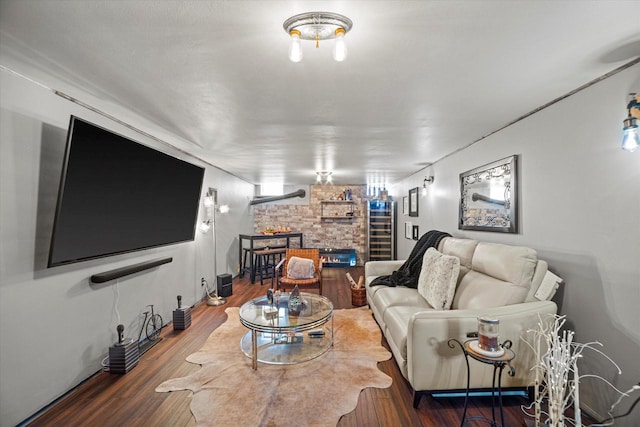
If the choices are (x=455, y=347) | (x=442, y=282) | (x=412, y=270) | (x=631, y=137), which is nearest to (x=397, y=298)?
(x=442, y=282)

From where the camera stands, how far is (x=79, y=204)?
79.4 inches

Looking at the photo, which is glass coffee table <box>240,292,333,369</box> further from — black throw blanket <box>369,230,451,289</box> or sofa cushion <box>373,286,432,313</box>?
black throw blanket <box>369,230,451,289</box>

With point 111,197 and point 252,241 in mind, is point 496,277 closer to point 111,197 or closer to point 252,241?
point 111,197

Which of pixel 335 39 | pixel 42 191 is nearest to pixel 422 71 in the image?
pixel 335 39

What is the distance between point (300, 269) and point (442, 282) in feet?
7.52

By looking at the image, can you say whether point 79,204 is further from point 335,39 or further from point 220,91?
point 335,39

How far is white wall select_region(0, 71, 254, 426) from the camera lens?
5.73 ft

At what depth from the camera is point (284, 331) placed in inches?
98.3

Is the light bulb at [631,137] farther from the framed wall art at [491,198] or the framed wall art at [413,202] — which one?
the framed wall art at [413,202]

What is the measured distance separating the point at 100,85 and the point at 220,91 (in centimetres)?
78

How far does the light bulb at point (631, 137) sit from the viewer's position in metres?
1.53

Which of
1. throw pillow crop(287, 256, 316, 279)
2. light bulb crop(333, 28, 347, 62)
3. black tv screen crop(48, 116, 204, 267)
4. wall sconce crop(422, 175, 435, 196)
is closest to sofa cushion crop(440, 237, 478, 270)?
wall sconce crop(422, 175, 435, 196)

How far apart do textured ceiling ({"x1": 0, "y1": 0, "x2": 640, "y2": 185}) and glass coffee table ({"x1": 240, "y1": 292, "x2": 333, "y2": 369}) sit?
1844mm

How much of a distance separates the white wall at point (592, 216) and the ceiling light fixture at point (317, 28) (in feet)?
5.67
